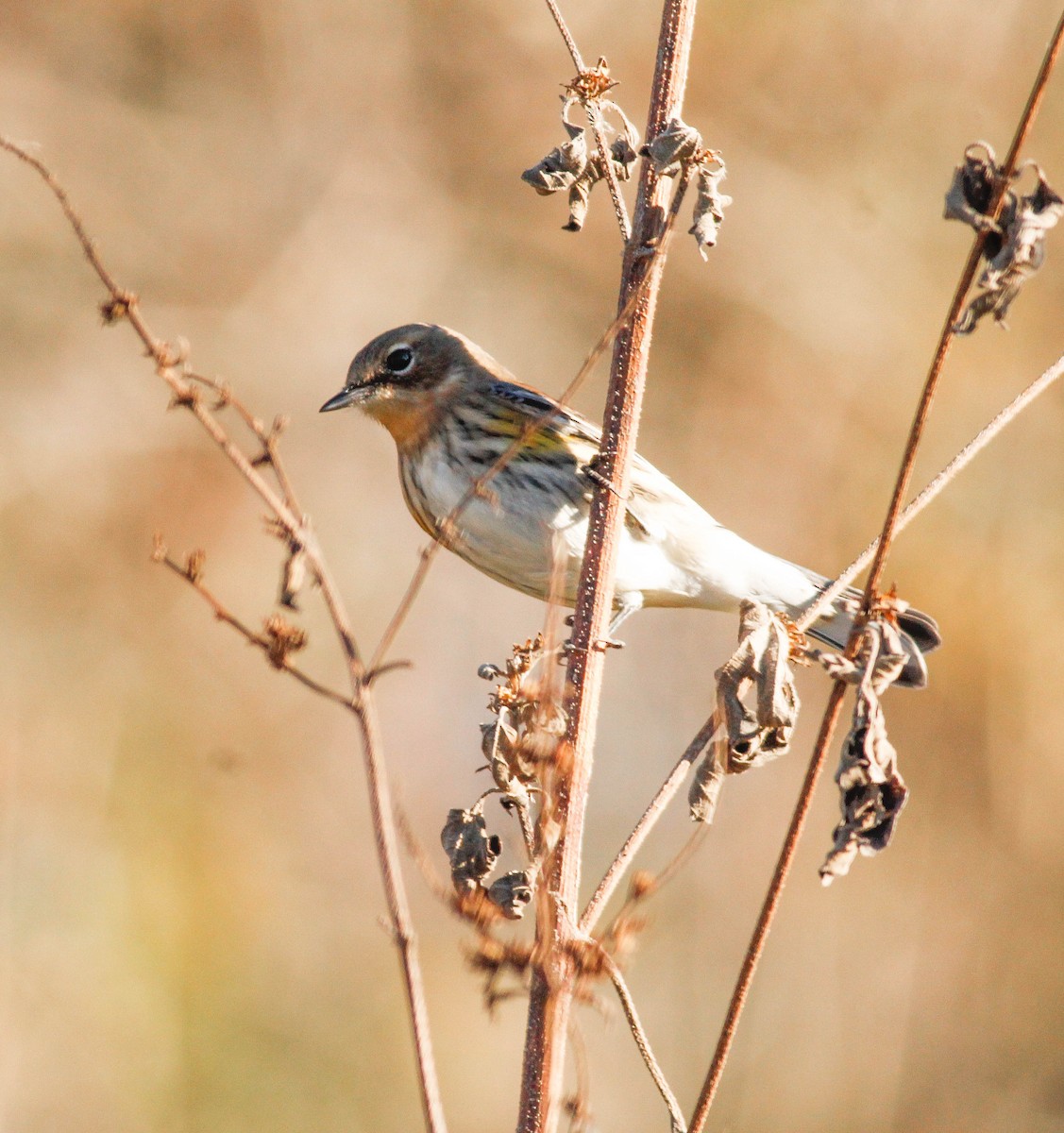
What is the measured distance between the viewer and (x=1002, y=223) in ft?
7.18

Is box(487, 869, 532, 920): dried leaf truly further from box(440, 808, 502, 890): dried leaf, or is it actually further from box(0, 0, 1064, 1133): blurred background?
box(0, 0, 1064, 1133): blurred background

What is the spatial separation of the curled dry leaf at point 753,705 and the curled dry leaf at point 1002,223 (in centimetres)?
65

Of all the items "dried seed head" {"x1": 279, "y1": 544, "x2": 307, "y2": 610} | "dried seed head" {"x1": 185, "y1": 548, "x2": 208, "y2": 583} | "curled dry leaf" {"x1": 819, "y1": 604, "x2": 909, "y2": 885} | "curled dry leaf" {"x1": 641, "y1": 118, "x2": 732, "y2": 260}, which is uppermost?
"curled dry leaf" {"x1": 641, "y1": 118, "x2": 732, "y2": 260}

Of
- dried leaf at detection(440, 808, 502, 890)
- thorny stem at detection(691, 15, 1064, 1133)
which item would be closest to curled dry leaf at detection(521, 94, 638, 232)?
thorny stem at detection(691, 15, 1064, 1133)

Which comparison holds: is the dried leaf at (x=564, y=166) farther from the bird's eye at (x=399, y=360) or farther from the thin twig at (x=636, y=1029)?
the bird's eye at (x=399, y=360)

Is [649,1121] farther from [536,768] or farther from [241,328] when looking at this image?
[536,768]

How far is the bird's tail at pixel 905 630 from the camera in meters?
3.87

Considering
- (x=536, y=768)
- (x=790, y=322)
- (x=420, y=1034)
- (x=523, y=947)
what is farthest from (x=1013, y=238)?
(x=790, y=322)

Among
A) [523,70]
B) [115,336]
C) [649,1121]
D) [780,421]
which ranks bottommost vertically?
[649,1121]

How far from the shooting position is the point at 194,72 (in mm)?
8172

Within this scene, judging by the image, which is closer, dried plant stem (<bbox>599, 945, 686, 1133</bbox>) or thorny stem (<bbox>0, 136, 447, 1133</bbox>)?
thorny stem (<bbox>0, 136, 447, 1133</bbox>)

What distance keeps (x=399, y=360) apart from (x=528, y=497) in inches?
33.1

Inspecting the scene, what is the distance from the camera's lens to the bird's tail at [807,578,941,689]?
387 centimetres

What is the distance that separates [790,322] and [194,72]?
13.2ft
